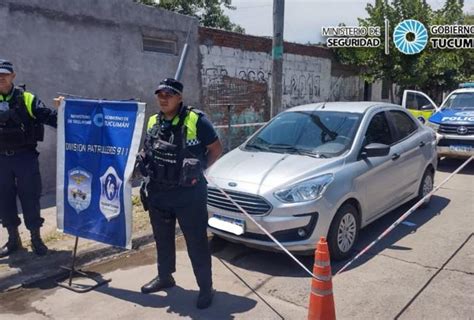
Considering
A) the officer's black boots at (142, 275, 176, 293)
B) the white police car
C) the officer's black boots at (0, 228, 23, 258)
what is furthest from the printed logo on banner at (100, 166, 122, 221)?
the white police car

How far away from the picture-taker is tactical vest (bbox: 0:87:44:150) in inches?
179

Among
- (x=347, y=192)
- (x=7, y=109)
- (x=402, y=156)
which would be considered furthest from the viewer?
(x=402, y=156)

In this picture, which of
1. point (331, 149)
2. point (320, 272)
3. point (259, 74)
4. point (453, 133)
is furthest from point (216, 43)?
point (320, 272)

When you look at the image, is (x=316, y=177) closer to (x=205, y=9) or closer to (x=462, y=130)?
(x=462, y=130)

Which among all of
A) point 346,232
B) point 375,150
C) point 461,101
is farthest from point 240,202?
point 461,101

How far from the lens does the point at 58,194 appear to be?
4.57 metres

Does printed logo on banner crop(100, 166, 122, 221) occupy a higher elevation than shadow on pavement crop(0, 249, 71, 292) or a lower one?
higher

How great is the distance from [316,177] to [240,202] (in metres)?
0.79

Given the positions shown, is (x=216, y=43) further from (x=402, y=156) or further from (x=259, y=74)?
(x=402, y=156)

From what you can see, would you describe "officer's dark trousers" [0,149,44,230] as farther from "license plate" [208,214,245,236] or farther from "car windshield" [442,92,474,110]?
"car windshield" [442,92,474,110]

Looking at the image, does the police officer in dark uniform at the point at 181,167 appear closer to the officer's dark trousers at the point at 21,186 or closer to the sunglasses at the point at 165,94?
the sunglasses at the point at 165,94

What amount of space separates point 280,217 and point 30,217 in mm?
2509

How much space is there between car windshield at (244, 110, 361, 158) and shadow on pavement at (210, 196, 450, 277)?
1.14 m

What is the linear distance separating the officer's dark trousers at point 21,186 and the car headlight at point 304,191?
2.42 metres
